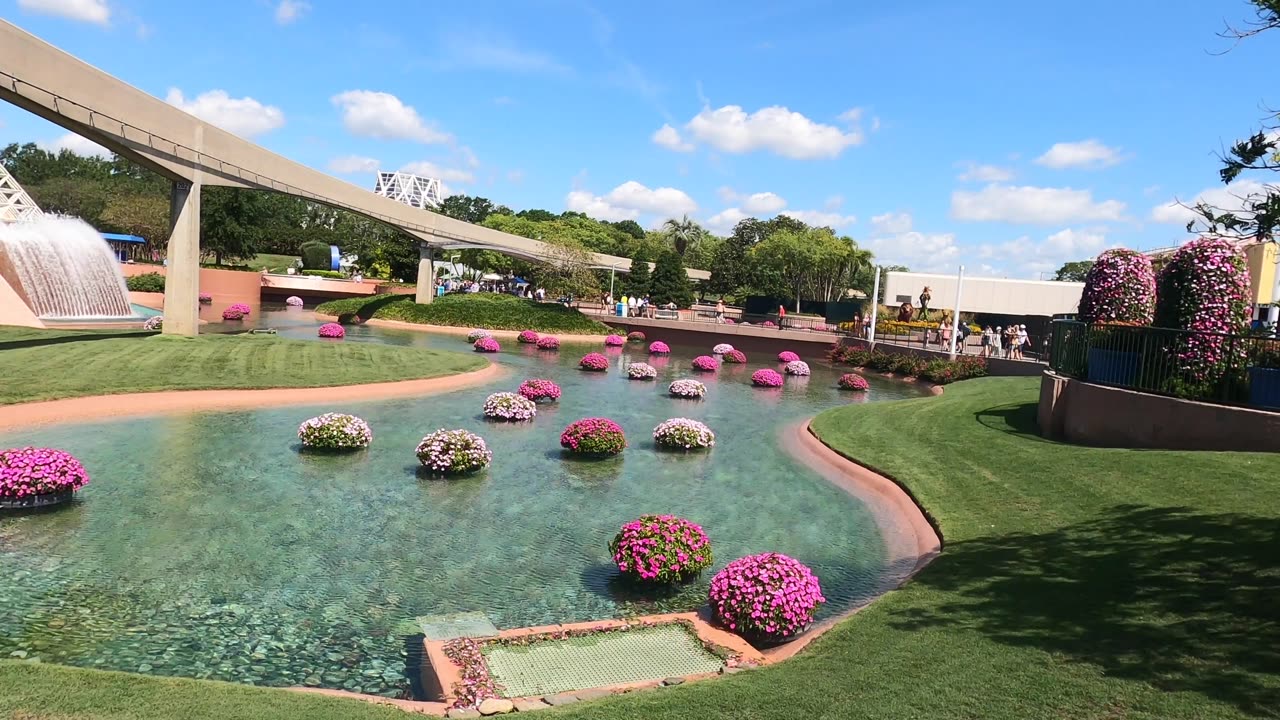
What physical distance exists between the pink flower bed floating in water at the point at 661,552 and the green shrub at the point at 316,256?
292ft

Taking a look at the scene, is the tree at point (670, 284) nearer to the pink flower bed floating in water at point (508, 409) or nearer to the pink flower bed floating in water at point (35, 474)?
the pink flower bed floating in water at point (508, 409)

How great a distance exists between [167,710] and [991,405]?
2050 cm

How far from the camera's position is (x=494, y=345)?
37125mm

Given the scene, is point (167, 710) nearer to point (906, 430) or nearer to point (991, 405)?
point (906, 430)

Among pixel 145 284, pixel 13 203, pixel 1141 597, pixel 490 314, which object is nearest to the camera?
pixel 1141 597

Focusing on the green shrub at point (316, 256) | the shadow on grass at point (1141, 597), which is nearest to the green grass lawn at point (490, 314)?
the shadow on grass at point (1141, 597)

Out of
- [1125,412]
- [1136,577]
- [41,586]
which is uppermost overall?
[1125,412]

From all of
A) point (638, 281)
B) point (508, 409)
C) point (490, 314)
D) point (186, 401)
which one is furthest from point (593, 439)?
→ point (638, 281)

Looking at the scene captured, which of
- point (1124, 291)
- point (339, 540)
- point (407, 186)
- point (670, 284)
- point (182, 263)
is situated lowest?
point (339, 540)

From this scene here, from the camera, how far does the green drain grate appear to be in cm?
675

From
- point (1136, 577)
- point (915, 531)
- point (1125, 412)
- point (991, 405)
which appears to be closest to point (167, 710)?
point (1136, 577)

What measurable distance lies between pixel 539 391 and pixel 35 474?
13376mm

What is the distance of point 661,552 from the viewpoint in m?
9.52

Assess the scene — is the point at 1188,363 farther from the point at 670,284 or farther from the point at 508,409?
the point at 670,284
